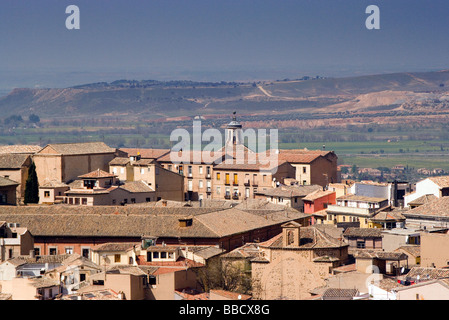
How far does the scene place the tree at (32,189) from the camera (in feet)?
164

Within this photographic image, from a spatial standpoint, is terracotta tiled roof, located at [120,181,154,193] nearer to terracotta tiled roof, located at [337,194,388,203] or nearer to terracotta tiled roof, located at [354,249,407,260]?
terracotta tiled roof, located at [337,194,388,203]

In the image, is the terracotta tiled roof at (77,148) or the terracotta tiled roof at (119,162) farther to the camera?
the terracotta tiled roof at (119,162)

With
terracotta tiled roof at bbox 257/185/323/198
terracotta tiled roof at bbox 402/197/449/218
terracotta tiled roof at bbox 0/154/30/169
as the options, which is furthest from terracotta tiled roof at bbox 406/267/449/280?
terracotta tiled roof at bbox 0/154/30/169

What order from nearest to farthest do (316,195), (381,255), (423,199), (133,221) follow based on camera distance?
1. (381,255)
2. (133,221)
3. (423,199)
4. (316,195)

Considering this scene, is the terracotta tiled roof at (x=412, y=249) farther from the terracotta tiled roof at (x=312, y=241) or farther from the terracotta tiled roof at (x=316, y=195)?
the terracotta tiled roof at (x=316, y=195)

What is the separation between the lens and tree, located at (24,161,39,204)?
164 ft

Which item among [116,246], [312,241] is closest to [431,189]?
[312,241]

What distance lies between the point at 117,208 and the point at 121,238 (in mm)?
5575

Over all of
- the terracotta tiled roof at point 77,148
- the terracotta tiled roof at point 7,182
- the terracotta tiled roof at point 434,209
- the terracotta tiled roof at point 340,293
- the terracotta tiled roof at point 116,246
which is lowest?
the terracotta tiled roof at point 116,246

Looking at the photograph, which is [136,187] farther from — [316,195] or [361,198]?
[361,198]

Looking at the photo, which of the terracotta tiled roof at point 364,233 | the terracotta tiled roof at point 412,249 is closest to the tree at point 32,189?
the terracotta tiled roof at point 364,233

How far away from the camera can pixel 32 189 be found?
50.3 meters
